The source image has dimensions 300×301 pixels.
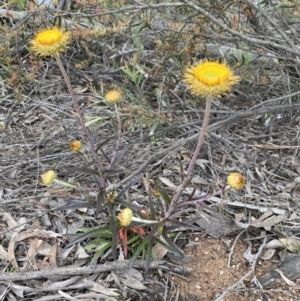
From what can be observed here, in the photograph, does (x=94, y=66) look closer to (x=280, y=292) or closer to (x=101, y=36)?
(x=101, y=36)

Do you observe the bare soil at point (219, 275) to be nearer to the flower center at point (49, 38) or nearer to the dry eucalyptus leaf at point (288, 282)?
Answer: the dry eucalyptus leaf at point (288, 282)

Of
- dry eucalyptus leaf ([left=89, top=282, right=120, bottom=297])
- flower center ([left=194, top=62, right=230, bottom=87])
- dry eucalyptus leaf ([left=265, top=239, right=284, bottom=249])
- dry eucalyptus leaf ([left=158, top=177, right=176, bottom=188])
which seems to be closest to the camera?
flower center ([left=194, top=62, right=230, bottom=87])

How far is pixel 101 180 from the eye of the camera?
2051 millimetres

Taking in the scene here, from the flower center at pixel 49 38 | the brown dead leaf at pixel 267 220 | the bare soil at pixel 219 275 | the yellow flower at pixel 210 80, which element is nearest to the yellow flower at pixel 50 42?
the flower center at pixel 49 38

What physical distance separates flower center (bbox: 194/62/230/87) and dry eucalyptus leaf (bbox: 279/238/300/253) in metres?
1.00

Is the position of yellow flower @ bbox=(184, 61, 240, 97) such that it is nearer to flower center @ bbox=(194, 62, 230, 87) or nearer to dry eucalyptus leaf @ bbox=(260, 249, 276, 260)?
flower center @ bbox=(194, 62, 230, 87)

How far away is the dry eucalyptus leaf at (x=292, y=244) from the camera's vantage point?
2.18 meters

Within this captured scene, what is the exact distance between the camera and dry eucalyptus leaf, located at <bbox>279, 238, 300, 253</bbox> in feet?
7.16

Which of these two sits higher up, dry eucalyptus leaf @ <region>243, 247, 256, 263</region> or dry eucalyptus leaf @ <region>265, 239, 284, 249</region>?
dry eucalyptus leaf @ <region>265, 239, 284, 249</region>

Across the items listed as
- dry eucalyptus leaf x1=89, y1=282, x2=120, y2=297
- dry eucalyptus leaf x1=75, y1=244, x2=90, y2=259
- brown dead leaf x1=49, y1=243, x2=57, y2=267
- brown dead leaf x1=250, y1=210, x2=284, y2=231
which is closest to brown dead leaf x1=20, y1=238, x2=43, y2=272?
brown dead leaf x1=49, y1=243, x2=57, y2=267

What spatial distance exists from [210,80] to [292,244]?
1.04 meters

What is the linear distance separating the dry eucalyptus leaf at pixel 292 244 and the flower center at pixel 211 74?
3.27 feet

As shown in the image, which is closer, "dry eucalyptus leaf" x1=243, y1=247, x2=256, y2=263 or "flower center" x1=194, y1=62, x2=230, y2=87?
"flower center" x1=194, y1=62, x2=230, y2=87

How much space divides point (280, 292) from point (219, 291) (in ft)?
0.88
